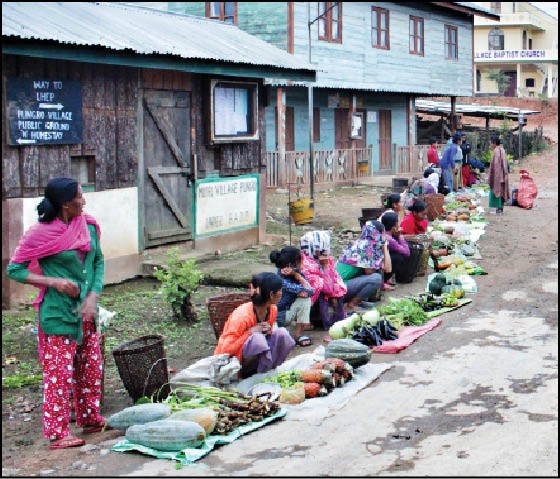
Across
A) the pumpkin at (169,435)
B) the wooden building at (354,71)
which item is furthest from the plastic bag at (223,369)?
the wooden building at (354,71)

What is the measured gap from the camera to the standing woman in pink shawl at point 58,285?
6.38m

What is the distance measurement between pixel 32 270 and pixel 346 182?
2176cm

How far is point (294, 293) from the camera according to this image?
948cm

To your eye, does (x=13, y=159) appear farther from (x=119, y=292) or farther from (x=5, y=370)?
(x=5, y=370)

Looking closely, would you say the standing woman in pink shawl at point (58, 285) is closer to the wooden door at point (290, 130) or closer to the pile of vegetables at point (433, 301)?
the pile of vegetables at point (433, 301)

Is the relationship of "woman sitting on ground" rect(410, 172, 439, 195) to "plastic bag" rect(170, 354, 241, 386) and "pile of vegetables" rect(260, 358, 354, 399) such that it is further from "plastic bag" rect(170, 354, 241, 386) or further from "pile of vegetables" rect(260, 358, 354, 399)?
"plastic bag" rect(170, 354, 241, 386)

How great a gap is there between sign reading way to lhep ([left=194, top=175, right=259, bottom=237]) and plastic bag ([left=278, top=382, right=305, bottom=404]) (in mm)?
7004

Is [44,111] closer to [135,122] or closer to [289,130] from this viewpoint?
[135,122]

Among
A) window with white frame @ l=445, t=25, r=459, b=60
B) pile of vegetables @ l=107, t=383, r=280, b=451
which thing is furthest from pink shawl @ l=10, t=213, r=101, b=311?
window with white frame @ l=445, t=25, r=459, b=60

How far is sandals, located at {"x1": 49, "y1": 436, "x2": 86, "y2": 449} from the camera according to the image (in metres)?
6.36

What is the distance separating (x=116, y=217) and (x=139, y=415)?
6220 millimetres

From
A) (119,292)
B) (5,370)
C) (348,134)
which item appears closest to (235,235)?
(119,292)

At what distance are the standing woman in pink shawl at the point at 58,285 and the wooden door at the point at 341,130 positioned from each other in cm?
2385

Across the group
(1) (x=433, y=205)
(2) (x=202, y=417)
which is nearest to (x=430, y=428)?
(2) (x=202, y=417)
